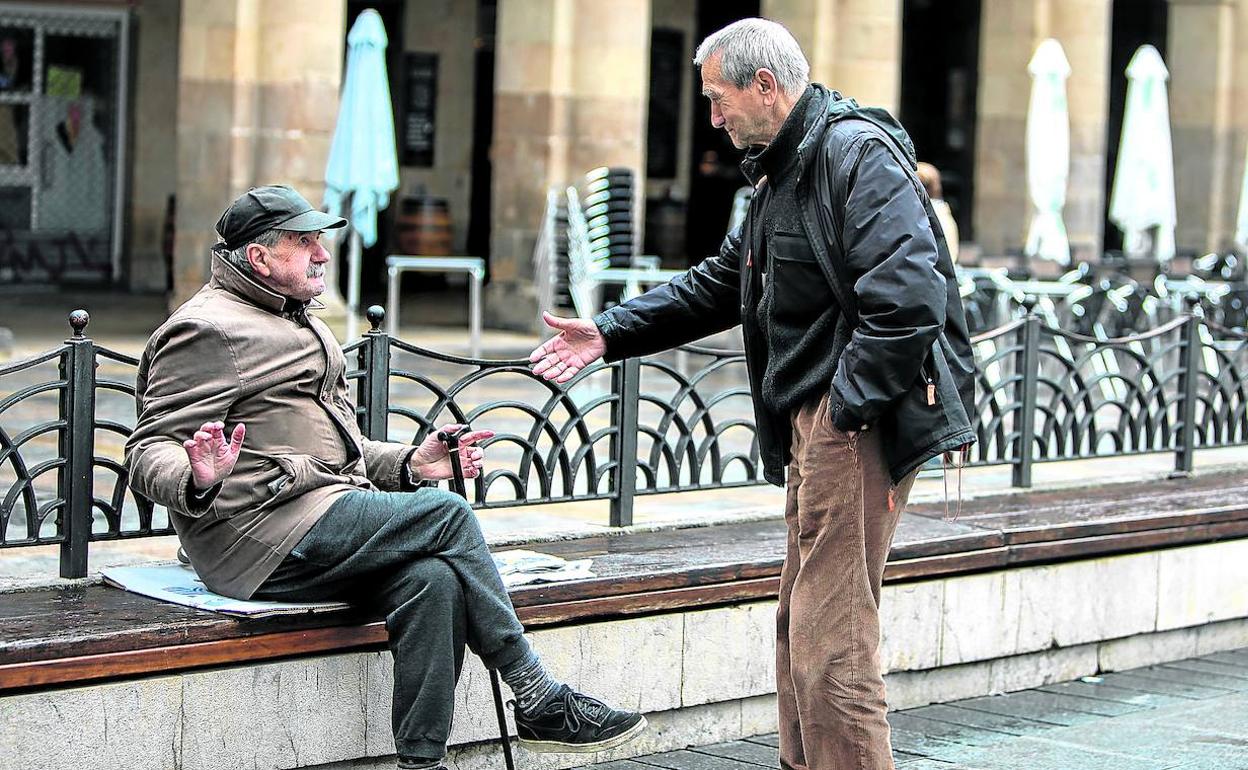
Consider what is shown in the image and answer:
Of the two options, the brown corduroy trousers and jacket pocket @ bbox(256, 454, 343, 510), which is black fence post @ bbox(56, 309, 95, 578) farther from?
→ the brown corduroy trousers

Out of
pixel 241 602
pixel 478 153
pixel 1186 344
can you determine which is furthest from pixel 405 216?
pixel 241 602

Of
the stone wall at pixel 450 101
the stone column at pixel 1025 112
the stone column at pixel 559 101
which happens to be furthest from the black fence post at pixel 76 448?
the stone wall at pixel 450 101

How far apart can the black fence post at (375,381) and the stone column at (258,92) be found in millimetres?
8280

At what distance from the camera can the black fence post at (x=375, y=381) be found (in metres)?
5.51

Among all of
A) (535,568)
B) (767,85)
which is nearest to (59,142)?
(535,568)

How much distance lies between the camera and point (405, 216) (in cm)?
1853

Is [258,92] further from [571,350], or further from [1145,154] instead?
[571,350]

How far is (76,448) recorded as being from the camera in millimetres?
4973

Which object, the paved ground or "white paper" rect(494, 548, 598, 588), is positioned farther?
the paved ground

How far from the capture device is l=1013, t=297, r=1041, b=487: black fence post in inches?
293

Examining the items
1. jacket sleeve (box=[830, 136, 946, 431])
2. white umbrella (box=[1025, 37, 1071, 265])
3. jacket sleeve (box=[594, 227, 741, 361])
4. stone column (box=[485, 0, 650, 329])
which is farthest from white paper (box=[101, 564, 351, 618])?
white umbrella (box=[1025, 37, 1071, 265])

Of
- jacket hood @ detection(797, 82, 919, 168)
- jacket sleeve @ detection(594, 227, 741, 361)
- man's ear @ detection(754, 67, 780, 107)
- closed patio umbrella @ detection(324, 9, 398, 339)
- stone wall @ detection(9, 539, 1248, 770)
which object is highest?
closed patio umbrella @ detection(324, 9, 398, 339)

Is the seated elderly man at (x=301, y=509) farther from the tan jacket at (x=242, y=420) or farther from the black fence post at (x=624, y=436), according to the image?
the black fence post at (x=624, y=436)

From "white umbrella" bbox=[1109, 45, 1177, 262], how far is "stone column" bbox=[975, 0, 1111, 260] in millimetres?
2426
